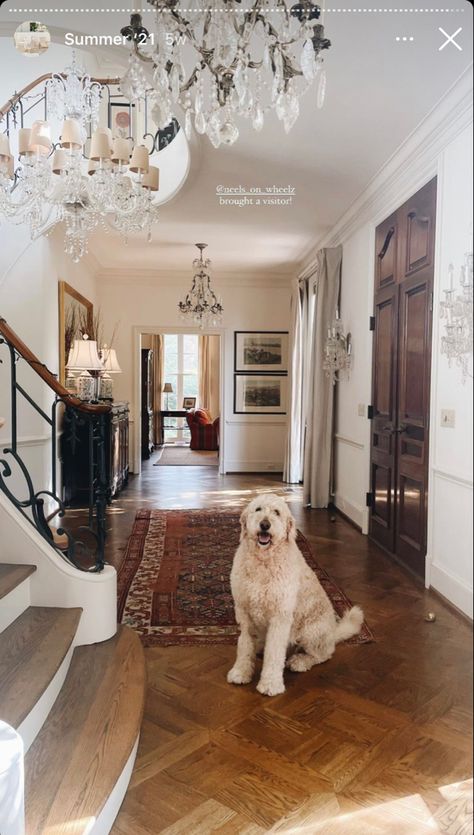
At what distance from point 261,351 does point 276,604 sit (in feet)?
17.0

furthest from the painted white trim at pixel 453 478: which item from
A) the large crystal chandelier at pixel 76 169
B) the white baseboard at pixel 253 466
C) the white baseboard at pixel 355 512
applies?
the white baseboard at pixel 253 466

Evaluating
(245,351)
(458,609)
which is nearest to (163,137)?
(458,609)

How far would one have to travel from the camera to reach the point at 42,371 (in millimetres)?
1766

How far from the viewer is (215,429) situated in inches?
365

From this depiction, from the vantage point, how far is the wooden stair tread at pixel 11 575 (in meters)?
1.54

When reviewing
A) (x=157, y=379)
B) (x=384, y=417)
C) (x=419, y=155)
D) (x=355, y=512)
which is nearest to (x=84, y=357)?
(x=355, y=512)

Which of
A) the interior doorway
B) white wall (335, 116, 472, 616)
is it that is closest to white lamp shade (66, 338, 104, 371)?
white wall (335, 116, 472, 616)

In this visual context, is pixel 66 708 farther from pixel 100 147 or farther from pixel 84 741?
pixel 100 147

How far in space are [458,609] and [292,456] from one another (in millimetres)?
5217

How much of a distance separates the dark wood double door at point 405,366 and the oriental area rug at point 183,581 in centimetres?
64

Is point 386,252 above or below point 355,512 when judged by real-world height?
above

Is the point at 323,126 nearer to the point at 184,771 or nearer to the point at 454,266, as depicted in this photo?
the point at 454,266

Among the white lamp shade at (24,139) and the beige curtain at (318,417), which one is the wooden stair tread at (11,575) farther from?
the beige curtain at (318,417)

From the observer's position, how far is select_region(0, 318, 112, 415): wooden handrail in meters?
1.68
